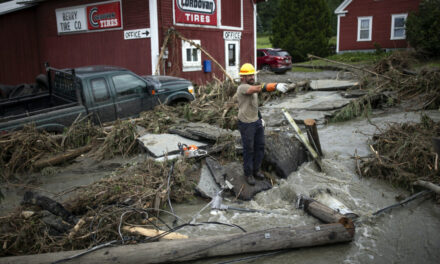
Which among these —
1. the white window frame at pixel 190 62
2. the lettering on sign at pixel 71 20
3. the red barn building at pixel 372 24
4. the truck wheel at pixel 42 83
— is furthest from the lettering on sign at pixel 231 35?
the red barn building at pixel 372 24

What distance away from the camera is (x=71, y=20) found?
1566cm

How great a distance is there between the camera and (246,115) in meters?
5.62

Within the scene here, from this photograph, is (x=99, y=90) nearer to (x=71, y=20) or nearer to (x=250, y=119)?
(x=250, y=119)

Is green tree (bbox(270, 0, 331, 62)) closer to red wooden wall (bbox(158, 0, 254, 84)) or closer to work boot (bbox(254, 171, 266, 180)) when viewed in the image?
red wooden wall (bbox(158, 0, 254, 84))

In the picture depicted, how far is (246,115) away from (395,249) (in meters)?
2.73

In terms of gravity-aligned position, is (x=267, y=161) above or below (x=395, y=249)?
above

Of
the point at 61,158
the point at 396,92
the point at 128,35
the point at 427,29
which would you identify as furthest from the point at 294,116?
the point at 427,29

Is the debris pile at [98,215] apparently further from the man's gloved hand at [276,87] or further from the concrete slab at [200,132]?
the man's gloved hand at [276,87]

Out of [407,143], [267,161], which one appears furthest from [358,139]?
[267,161]

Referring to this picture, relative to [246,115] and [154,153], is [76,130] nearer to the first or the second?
[154,153]

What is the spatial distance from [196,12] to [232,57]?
3.33 meters

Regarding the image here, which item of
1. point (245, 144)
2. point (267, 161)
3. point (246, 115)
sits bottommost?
point (267, 161)

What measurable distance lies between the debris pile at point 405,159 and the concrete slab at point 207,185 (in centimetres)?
271

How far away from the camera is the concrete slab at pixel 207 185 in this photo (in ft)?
19.0
